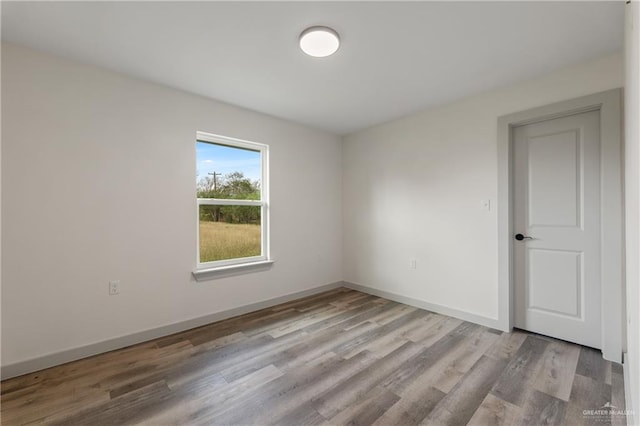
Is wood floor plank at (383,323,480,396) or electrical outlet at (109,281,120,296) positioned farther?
electrical outlet at (109,281,120,296)

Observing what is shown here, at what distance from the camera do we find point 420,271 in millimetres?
3473

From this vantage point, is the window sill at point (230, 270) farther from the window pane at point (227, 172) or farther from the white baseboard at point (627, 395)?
the white baseboard at point (627, 395)

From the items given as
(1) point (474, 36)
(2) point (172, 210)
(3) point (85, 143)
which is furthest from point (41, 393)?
(1) point (474, 36)

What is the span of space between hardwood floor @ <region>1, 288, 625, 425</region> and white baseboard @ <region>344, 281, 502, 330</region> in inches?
4.8

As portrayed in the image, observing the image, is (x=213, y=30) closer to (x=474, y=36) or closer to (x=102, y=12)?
(x=102, y=12)

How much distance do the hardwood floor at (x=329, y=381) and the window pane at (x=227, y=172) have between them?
5.02ft

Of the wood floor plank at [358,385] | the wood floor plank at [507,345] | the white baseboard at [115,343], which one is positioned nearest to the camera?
the wood floor plank at [358,385]

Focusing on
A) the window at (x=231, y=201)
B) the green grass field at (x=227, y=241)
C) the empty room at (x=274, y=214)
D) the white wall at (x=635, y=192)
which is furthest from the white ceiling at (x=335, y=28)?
the green grass field at (x=227, y=241)

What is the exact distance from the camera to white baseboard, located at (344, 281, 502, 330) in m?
2.88

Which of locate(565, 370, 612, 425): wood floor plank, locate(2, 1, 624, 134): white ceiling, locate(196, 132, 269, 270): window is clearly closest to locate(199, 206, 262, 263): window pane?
locate(196, 132, 269, 270): window

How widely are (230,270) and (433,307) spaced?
245 centimetres

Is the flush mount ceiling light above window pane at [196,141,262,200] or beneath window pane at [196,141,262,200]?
above

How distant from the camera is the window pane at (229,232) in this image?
3088 millimetres

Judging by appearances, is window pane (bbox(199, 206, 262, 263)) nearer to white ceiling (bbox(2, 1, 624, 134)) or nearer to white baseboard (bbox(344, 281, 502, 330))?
white ceiling (bbox(2, 1, 624, 134))
